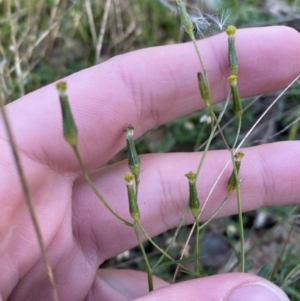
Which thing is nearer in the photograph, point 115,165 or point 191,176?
point 191,176

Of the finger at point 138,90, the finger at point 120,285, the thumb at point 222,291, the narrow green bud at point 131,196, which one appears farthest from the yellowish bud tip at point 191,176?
the finger at point 120,285

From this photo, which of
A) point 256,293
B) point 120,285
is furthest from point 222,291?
point 120,285

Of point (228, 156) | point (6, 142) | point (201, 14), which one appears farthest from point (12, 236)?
point (201, 14)

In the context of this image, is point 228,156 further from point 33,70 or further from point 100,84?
point 33,70

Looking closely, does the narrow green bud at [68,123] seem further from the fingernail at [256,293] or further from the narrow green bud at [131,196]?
the fingernail at [256,293]

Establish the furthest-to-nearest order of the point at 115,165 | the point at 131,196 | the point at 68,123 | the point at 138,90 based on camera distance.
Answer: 1. the point at 115,165
2. the point at 138,90
3. the point at 131,196
4. the point at 68,123

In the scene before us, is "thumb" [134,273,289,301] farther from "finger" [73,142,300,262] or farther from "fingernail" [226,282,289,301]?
"finger" [73,142,300,262]

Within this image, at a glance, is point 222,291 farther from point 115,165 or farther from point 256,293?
point 115,165
